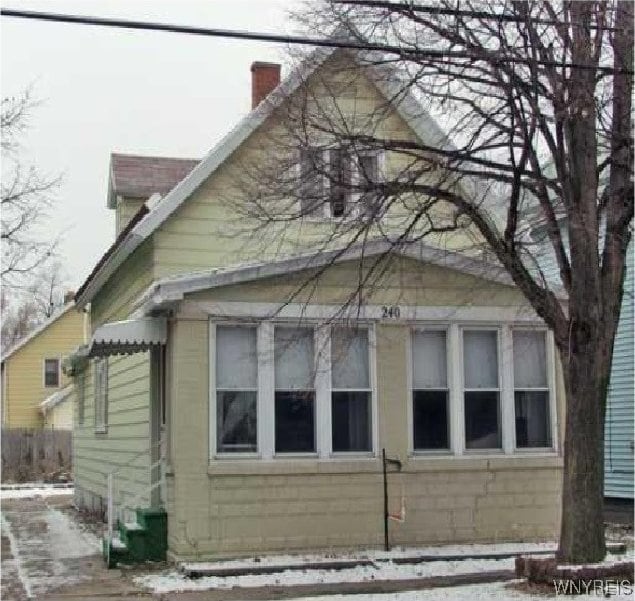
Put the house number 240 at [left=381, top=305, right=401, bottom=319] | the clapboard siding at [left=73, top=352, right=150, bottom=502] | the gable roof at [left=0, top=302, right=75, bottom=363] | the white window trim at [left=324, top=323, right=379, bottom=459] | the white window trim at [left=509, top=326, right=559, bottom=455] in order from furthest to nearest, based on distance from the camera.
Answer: the gable roof at [left=0, top=302, right=75, bottom=363]
the clapboard siding at [left=73, top=352, right=150, bottom=502]
the white window trim at [left=509, top=326, right=559, bottom=455]
the house number 240 at [left=381, top=305, right=401, bottom=319]
the white window trim at [left=324, top=323, right=379, bottom=459]

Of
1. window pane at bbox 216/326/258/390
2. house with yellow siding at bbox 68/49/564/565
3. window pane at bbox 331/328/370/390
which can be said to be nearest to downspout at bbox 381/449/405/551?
house with yellow siding at bbox 68/49/564/565

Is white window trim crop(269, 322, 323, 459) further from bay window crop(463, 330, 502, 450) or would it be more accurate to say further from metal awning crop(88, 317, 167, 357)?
bay window crop(463, 330, 502, 450)

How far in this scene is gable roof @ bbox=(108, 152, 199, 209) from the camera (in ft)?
61.7

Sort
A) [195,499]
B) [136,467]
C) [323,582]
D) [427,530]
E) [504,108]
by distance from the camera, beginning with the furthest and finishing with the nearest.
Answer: [136,467], [427,530], [195,499], [323,582], [504,108]

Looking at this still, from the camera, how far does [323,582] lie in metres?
11.0

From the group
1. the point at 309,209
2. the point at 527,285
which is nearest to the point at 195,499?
the point at 309,209

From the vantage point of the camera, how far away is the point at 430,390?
13.3 m

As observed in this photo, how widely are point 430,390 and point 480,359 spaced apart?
87 centimetres

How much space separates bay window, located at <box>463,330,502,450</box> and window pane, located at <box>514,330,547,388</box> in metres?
0.33

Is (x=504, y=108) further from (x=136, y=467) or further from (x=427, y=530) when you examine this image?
(x=136, y=467)

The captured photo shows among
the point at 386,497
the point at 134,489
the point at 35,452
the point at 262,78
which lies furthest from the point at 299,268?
the point at 35,452

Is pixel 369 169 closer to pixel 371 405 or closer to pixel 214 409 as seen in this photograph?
pixel 371 405

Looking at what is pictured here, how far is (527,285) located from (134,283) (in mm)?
7780

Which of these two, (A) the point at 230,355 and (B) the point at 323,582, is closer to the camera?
(B) the point at 323,582
